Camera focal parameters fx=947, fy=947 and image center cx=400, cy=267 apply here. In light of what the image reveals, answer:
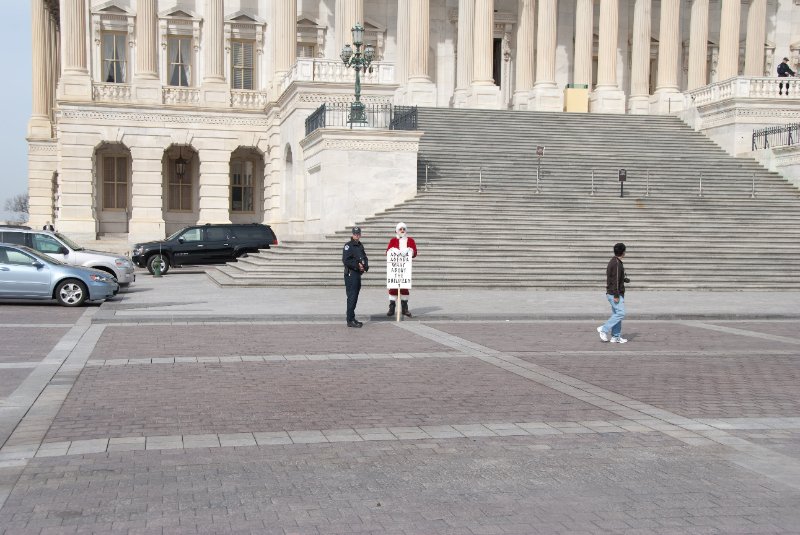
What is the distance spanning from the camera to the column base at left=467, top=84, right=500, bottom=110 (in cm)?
4150

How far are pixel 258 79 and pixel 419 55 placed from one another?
838 cm

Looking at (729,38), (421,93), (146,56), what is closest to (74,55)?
(146,56)

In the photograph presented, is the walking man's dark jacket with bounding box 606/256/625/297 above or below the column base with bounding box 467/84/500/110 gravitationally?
below

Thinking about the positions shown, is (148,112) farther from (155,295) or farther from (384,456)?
(384,456)

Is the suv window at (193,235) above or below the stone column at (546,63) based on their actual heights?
below

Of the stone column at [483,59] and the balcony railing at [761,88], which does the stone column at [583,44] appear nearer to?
the stone column at [483,59]

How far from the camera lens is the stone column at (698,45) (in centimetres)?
4453

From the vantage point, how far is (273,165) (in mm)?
41344

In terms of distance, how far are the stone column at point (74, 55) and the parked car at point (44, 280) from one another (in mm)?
21918

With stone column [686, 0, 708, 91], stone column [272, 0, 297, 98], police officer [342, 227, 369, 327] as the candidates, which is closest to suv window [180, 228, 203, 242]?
stone column [272, 0, 297, 98]

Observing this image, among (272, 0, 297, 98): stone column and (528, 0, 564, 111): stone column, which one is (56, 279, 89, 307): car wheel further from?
(528, 0, 564, 111): stone column

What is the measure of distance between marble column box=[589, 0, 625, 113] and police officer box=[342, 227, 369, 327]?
Result: 28339 millimetres

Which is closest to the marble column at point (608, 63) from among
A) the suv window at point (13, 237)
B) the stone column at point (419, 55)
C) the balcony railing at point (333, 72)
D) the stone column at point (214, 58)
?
the stone column at point (419, 55)

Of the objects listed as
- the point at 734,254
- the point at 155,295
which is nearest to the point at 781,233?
the point at 734,254
